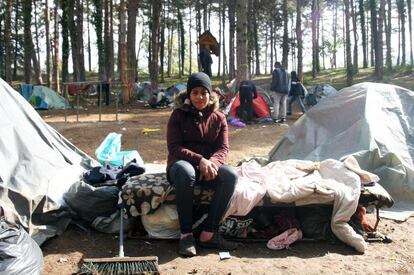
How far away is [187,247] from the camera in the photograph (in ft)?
11.0

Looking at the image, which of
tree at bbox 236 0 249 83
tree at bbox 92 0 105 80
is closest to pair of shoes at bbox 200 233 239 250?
tree at bbox 236 0 249 83

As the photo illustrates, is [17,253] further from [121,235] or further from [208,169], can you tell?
[208,169]

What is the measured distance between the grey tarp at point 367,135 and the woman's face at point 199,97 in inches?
85.6

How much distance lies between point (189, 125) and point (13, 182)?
1.57 metres

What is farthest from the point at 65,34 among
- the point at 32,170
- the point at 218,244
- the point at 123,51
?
the point at 218,244

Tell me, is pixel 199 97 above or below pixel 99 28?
below

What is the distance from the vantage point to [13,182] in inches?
145

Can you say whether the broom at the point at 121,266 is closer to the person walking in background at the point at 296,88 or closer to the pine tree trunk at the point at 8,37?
the person walking in background at the point at 296,88

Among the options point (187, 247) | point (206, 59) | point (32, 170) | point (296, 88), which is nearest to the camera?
point (187, 247)

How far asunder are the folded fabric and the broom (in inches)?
40.5

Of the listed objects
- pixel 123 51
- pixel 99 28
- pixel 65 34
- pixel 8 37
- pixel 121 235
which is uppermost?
pixel 99 28

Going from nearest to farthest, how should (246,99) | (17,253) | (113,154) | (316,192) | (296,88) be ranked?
(17,253) < (316,192) < (113,154) < (246,99) < (296,88)

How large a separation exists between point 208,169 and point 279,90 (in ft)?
26.3

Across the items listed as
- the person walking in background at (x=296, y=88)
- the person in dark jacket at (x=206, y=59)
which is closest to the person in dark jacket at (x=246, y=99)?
the person walking in background at (x=296, y=88)
